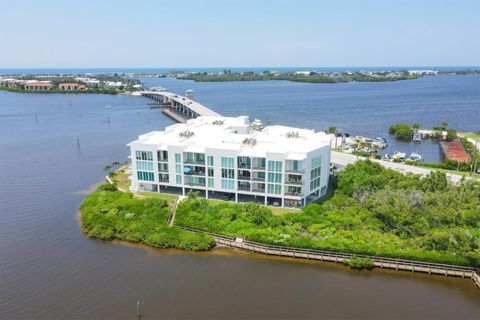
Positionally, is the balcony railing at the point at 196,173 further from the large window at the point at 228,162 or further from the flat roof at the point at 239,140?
the large window at the point at 228,162

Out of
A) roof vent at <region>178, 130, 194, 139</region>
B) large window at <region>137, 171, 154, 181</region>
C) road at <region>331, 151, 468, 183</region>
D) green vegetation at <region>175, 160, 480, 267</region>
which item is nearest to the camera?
green vegetation at <region>175, 160, 480, 267</region>

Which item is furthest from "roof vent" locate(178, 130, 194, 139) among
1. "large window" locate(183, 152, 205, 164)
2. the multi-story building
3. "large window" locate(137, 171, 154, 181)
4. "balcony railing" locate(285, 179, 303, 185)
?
"balcony railing" locate(285, 179, 303, 185)

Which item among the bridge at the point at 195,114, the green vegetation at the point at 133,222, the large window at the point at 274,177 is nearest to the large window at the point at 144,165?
the green vegetation at the point at 133,222

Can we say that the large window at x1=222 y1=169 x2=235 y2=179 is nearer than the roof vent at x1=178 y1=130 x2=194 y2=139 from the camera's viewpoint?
Yes

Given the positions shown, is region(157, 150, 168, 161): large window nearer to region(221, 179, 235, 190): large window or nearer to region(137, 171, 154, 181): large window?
region(137, 171, 154, 181): large window

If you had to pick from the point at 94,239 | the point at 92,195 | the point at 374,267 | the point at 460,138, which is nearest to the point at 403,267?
the point at 374,267

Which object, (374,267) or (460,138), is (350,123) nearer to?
(460,138)

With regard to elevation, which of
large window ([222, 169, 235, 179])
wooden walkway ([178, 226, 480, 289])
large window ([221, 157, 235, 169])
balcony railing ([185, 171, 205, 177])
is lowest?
wooden walkway ([178, 226, 480, 289])

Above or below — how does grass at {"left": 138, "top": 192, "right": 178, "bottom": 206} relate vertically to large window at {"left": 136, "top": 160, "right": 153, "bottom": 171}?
below
